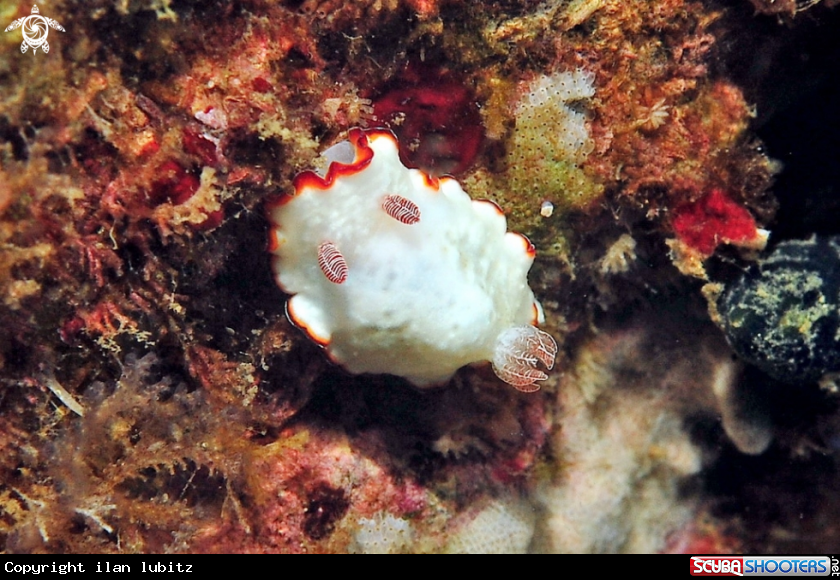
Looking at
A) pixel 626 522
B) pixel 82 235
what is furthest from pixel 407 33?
pixel 626 522

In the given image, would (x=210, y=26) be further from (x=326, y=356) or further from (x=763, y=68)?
(x=763, y=68)

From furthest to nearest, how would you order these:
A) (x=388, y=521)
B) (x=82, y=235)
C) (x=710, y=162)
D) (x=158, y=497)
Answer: (x=388, y=521) < (x=710, y=162) < (x=158, y=497) < (x=82, y=235)

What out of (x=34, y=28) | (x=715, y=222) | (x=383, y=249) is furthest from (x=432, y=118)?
(x=715, y=222)

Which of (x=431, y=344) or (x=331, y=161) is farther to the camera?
(x=431, y=344)

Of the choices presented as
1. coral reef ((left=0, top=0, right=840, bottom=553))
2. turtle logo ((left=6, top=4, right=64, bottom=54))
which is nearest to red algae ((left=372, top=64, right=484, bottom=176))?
coral reef ((left=0, top=0, right=840, bottom=553))

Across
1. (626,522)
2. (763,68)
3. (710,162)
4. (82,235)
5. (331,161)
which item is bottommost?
(626,522)

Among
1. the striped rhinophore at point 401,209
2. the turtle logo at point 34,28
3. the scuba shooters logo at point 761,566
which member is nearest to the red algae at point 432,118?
the striped rhinophore at point 401,209
